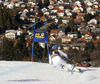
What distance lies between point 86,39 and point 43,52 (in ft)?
53.4

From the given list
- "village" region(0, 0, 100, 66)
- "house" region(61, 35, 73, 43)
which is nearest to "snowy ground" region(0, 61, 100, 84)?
"village" region(0, 0, 100, 66)

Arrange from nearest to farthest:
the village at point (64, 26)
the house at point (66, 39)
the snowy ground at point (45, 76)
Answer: the snowy ground at point (45, 76) → the village at point (64, 26) → the house at point (66, 39)

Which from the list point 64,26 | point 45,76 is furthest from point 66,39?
point 45,76

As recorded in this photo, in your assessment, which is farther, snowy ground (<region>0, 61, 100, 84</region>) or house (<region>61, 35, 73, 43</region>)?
house (<region>61, 35, 73, 43</region>)

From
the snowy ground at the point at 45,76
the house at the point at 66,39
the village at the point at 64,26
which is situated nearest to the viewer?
the snowy ground at the point at 45,76

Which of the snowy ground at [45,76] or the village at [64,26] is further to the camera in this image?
the village at [64,26]

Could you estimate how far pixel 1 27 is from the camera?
44.1 meters

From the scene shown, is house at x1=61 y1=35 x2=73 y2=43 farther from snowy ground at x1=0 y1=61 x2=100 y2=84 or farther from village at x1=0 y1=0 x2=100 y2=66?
snowy ground at x1=0 y1=61 x2=100 y2=84

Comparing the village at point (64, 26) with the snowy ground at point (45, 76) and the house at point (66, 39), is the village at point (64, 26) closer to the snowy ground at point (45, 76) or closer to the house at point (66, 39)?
the house at point (66, 39)

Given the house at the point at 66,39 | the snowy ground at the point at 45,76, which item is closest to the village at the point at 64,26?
the house at the point at 66,39

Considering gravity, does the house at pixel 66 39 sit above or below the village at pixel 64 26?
below

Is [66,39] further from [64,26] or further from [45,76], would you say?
[45,76]

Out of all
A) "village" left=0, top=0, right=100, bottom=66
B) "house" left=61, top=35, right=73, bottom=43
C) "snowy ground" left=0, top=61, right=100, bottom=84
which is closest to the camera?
"snowy ground" left=0, top=61, right=100, bottom=84

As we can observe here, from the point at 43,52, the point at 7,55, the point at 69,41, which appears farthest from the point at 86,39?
the point at 7,55
